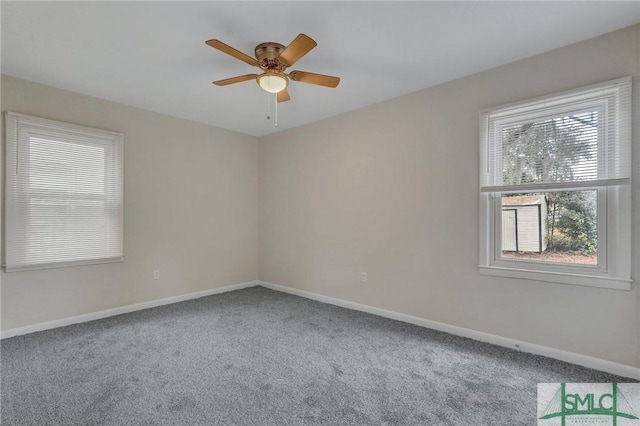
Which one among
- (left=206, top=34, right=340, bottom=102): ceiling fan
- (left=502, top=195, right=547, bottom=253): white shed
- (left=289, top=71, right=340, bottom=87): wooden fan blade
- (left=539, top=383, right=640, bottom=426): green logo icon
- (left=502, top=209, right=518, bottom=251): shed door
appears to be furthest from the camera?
(left=502, top=209, right=518, bottom=251): shed door

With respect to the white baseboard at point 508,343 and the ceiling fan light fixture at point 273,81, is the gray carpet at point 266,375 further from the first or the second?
the ceiling fan light fixture at point 273,81

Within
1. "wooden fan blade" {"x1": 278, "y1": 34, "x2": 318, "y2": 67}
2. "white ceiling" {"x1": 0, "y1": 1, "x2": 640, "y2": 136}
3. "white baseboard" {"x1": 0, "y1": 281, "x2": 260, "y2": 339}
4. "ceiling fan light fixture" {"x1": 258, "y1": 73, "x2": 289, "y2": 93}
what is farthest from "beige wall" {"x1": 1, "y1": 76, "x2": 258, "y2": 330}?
"wooden fan blade" {"x1": 278, "y1": 34, "x2": 318, "y2": 67}

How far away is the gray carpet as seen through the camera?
1763mm

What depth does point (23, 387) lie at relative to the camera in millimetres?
2025

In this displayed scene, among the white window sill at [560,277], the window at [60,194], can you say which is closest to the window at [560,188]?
the white window sill at [560,277]

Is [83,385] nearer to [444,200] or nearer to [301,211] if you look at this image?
[301,211]

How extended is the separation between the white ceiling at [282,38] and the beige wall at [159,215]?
0.34 meters

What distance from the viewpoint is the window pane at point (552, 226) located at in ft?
Answer: 7.64

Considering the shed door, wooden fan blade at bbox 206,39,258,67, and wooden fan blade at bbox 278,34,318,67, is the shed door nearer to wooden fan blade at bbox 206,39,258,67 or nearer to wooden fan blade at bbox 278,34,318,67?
wooden fan blade at bbox 278,34,318,67

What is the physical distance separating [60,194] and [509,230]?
14.4 feet

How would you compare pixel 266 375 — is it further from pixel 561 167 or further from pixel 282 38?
pixel 561 167

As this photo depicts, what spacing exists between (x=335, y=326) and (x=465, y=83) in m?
2.73

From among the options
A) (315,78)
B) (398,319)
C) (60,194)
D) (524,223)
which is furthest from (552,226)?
(60,194)

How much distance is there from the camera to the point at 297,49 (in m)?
2.04
